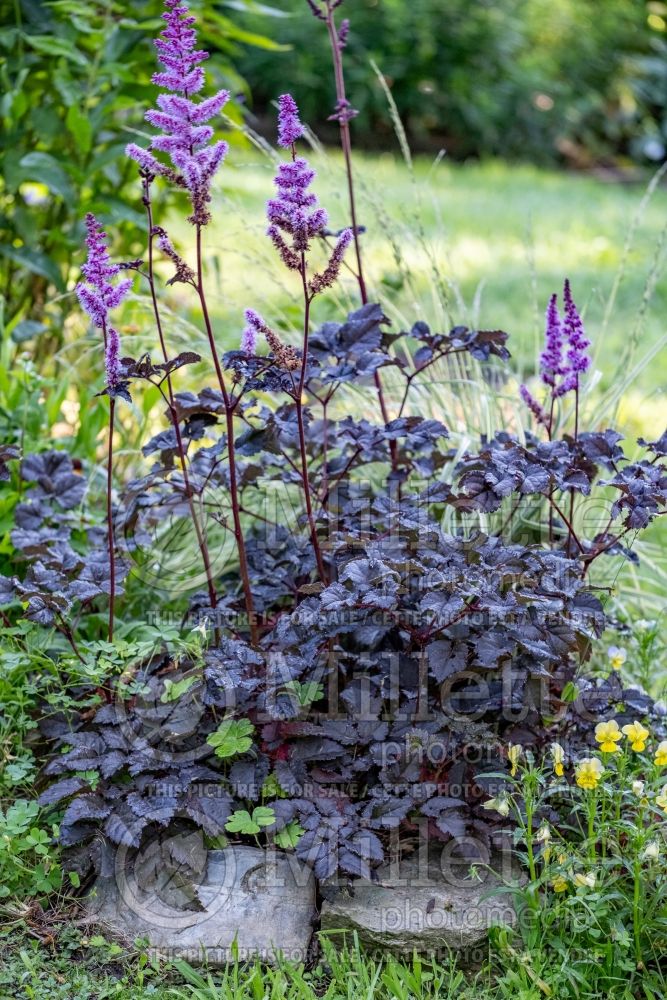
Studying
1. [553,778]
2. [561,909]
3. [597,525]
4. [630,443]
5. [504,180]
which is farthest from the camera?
[504,180]

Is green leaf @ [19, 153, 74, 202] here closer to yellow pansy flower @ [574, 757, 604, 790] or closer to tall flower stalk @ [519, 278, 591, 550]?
tall flower stalk @ [519, 278, 591, 550]

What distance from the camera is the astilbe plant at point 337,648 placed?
1769 mm

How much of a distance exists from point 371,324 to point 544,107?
9.22 meters

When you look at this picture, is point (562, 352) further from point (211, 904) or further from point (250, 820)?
point (211, 904)

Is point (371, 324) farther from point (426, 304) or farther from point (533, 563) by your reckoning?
point (426, 304)

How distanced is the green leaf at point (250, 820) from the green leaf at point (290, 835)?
0.04m

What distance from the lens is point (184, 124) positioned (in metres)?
1.68

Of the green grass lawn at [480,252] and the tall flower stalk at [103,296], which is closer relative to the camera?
the tall flower stalk at [103,296]

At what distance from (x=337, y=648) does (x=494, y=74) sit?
953 cm

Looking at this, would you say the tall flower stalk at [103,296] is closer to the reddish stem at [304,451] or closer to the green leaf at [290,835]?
the reddish stem at [304,451]

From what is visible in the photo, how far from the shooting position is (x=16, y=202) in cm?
329

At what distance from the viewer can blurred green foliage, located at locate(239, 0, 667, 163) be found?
978cm

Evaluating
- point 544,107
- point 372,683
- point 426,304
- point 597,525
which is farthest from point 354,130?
point 372,683

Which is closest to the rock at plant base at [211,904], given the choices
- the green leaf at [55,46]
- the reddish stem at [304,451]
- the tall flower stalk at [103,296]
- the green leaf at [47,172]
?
the reddish stem at [304,451]
